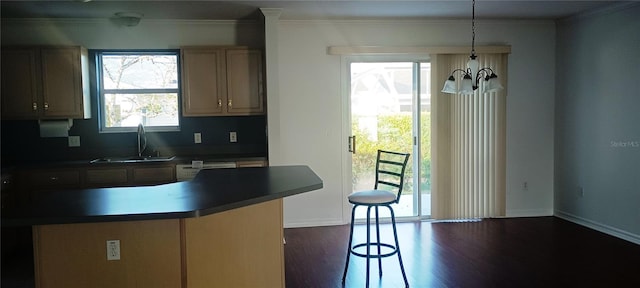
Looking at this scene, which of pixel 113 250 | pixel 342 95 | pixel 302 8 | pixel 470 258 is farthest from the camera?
pixel 342 95

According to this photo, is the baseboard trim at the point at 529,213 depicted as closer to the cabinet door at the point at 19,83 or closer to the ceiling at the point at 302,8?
the ceiling at the point at 302,8

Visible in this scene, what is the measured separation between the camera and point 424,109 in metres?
5.49

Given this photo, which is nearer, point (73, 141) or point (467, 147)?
point (73, 141)

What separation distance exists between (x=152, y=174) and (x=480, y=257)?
10.4ft

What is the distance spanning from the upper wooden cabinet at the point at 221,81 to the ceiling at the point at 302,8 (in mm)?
406

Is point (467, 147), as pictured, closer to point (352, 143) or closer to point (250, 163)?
point (352, 143)

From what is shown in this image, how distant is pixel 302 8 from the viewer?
469 cm

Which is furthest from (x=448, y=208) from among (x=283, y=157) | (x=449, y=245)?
(x=283, y=157)

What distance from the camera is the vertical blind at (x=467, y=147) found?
5445 millimetres

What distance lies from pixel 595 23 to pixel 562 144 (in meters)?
1.38

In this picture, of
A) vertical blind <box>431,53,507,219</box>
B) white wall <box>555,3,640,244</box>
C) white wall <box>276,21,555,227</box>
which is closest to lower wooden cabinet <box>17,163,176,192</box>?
white wall <box>276,21,555,227</box>

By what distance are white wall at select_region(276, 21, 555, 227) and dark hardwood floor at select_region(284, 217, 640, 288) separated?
A: 40 cm

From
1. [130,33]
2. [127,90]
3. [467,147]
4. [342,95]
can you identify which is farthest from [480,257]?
[130,33]

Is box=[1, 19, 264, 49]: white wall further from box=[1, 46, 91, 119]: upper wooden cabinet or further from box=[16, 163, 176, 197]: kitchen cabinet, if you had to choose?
box=[16, 163, 176, 197]: kitchen cabinet
